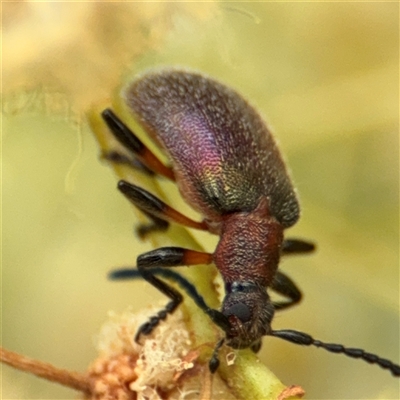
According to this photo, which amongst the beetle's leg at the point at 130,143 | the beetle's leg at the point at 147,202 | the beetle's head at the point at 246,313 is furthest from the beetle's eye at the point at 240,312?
the beetle's leg at the point at 130,143

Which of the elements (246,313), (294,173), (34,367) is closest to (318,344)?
(246,313)

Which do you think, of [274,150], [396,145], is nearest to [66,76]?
[274,150]

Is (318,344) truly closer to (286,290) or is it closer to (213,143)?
(286,290)

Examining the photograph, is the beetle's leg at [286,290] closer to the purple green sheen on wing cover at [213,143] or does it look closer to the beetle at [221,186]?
the beetle at [221,186]

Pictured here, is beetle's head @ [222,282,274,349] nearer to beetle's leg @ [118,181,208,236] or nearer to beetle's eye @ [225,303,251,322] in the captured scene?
beetle's eye @ [225,303,251,322]

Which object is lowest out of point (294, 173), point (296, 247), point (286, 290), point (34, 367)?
point (34, 367)

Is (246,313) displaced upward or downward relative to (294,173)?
downward

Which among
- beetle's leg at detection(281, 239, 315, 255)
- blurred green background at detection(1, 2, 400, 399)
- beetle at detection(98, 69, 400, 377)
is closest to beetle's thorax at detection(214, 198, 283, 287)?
beetle at detection(98, 69, 400, 377)

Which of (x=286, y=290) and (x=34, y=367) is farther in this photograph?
(x=286, y=290)
